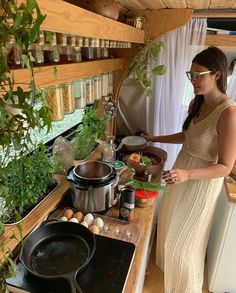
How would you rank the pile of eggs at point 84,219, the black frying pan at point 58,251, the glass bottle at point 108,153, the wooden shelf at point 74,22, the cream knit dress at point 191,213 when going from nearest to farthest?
the wooden shelf at point 74,22 < the black frying pan at point 58,251 < the pile of eggs at point 84,219 < the cream knit dress at point 191,213 < the glass bottle at point 108,153

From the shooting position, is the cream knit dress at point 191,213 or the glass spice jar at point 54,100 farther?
the cream knit dress at point 191,213

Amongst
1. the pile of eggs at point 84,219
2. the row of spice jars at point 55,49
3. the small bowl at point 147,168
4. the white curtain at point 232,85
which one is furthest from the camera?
the white curtain at point 232,85

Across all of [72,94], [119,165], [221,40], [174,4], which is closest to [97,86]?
[72,94]

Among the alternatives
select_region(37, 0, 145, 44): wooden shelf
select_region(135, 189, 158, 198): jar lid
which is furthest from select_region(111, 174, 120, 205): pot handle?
select_region(37, 0, 145, 44): wooden shelf

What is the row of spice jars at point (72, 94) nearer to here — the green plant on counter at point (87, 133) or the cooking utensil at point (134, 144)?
the green plant on counter at point (87, 133)

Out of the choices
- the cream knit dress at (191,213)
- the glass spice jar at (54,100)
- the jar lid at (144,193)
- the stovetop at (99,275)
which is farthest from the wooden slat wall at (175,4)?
the stovetop at (99,275)

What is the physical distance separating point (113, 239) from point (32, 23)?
832mm

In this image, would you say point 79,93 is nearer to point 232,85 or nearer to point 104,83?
point 104,83

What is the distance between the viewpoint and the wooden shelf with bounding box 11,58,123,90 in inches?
26.9

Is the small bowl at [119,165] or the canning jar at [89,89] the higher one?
the canning jar at [89,89]

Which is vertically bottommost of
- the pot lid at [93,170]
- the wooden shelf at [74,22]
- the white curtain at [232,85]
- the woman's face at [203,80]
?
the pot lid at [93,170]

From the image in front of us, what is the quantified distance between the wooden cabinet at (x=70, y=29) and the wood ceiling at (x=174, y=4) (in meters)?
0.42

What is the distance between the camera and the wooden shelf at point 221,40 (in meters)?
1.89

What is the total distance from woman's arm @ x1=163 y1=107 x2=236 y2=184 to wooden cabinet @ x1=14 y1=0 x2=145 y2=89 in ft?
2.20
